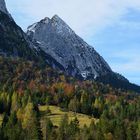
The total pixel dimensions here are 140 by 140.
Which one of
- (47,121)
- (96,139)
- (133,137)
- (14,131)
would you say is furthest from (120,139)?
(14,131)

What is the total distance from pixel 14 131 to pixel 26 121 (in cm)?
3576

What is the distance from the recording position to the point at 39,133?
166 m

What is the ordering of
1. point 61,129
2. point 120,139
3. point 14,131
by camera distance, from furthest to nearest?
point 120,139, point 61,129, point 14,131

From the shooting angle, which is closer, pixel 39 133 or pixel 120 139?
pixel 39 133

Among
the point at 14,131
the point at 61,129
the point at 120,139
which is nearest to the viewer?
the point at 14,131

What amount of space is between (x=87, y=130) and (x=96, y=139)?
696 centimetres

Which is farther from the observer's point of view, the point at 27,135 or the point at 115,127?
the point at 115,127

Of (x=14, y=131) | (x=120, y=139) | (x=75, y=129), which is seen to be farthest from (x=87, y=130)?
(x=14, y=131)

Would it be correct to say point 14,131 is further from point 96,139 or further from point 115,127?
point 115,127

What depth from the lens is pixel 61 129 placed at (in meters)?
175

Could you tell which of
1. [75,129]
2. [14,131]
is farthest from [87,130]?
[14,131]

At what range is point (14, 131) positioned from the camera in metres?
162

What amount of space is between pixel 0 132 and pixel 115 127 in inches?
2154

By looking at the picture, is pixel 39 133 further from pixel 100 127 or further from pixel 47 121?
pixel 100 127
